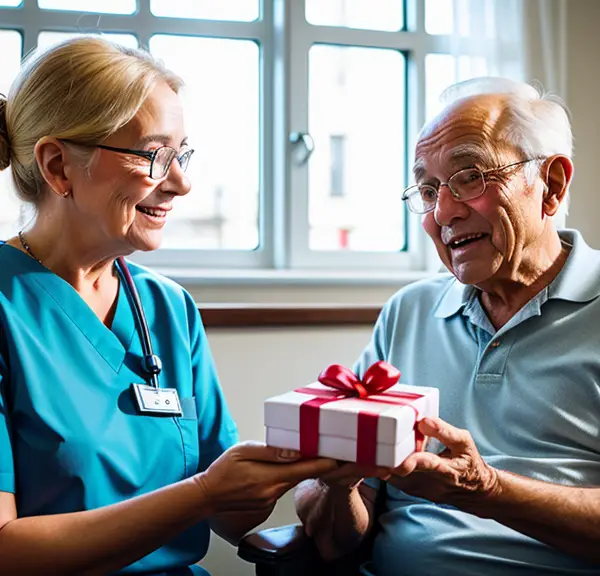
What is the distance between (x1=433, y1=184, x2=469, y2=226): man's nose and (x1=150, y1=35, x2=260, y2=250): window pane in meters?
1.20

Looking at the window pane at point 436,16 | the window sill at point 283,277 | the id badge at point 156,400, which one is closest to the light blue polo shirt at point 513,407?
the id badge at point 156,400

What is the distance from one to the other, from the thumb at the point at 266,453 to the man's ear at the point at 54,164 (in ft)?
1.94

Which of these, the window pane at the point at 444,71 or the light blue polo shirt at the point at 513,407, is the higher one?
the window pane at the point at 444,71

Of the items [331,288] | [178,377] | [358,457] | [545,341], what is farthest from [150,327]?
[331,288]

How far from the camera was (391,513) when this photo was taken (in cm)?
162

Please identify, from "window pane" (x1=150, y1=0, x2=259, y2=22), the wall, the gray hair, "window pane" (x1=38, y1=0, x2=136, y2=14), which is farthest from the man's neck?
"window pane" (x1=38, y1=0, x2=136, y2=14)

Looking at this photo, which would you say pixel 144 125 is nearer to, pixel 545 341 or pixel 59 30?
pixel 545 341

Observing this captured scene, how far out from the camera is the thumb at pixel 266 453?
1170mm

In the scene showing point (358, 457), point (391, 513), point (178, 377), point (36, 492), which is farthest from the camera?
point (391, 513)

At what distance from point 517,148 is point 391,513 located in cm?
84

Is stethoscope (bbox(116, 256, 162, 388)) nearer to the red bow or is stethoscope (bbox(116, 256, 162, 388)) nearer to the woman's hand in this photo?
the woman's hand

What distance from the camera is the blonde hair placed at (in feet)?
4.35

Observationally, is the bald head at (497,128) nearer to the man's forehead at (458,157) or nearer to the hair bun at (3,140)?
the man's forehead at (458,157)

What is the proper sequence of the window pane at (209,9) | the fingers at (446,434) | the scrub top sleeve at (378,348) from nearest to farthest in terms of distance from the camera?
the fingers at (446,434) < the scrub top sleeve at (378,348) < the window pane at (209,9)
